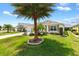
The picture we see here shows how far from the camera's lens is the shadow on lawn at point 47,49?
2.69 m

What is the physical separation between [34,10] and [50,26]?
256 mm

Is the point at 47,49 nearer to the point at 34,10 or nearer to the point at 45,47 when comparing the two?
the point at 45,47

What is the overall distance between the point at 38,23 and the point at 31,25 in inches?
3.2

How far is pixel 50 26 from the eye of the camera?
274 centimetres

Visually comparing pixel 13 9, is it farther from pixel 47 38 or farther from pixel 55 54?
pixel 55 54

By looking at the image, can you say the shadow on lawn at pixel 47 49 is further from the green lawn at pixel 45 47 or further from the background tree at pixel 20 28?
the background tree at pixel 20 28

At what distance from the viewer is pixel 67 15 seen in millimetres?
2699

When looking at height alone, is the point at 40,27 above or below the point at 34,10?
below

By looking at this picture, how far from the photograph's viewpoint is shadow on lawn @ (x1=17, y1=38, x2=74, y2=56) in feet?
8.81

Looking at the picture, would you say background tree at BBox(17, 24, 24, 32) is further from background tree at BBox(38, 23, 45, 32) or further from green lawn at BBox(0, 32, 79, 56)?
background tree at BBox(38, 23, 45, 32)

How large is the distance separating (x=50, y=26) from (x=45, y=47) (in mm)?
245

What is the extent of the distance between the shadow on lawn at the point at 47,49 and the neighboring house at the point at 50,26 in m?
0.12

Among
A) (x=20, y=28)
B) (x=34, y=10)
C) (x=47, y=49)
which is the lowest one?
(x=47, y=49)

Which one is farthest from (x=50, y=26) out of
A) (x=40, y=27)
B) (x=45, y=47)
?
(x=45, y=47)
